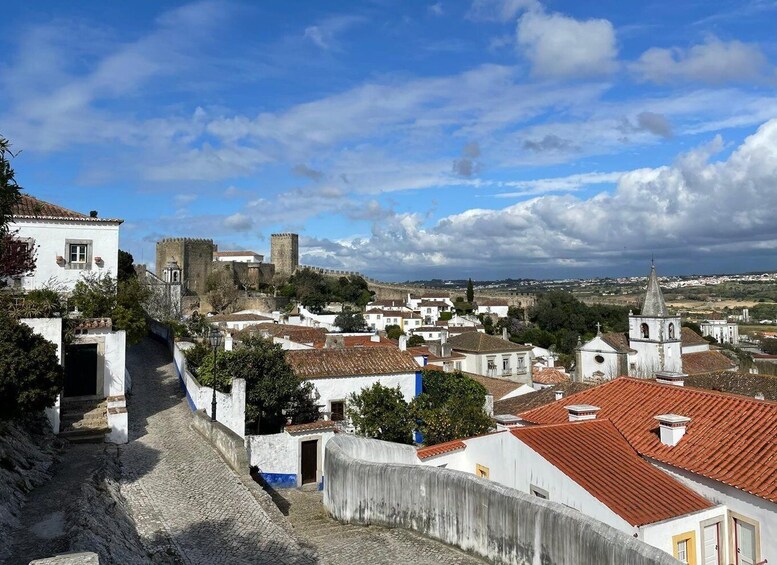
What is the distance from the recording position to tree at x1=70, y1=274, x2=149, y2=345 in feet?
56.2

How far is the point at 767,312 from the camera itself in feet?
350

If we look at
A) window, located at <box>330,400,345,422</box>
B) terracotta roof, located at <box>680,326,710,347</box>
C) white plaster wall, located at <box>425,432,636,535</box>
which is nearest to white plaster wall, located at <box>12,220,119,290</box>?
window, located at <box>330,400,345,422</box>

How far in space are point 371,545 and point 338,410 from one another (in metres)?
10.2

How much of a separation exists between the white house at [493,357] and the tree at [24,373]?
3379 centimetres

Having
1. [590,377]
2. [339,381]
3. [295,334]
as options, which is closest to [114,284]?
[339,381]

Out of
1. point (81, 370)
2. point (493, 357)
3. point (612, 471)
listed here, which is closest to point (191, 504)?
point (81, 370)

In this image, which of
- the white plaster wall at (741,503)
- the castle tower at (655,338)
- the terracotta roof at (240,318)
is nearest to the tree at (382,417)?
the white plaster wall at (741,503)

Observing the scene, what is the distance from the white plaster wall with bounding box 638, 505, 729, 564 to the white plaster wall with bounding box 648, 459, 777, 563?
0.18 metres

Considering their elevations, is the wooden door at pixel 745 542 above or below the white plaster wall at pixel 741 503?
below

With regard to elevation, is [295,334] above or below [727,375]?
above

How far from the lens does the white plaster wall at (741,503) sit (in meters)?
8.41

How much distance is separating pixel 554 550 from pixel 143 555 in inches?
206

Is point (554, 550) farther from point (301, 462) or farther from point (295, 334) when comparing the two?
point (295, 334)

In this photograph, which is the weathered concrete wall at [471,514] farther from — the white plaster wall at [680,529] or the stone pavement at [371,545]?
the white plaster wall at [680,529]
